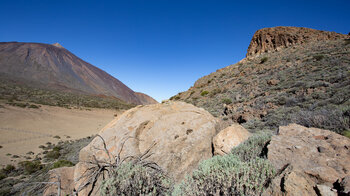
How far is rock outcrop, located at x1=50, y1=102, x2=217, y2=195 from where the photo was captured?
11.0 ft

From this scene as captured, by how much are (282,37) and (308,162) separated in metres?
35.5

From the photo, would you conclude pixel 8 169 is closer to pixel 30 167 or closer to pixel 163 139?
pixel 30 167

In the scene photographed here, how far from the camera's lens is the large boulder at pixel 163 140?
3.35 m

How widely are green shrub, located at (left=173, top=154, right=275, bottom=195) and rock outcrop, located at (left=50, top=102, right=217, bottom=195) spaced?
975mm

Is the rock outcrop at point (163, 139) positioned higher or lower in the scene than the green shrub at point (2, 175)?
higher

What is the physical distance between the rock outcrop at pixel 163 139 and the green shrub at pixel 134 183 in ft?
1.38

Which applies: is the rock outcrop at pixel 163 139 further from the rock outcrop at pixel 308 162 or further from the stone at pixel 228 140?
the rock outcrop at pixel 308 162

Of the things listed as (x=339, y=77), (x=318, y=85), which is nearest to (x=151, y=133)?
(x=318, y=85)

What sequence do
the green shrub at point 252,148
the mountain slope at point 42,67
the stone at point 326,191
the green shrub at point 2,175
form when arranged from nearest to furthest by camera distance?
1. the stone at point 326,191
2. the green shrub at point 252,148
3. the green shrub at point 2,175
4. the mountain slope at point 42,67

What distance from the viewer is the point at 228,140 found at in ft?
11.8

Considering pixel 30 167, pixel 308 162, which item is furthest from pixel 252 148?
pixel 30 167

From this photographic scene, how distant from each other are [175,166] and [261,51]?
116 feet

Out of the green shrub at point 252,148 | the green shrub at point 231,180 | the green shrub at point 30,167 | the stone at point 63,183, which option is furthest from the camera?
the green shrub at point 30,167

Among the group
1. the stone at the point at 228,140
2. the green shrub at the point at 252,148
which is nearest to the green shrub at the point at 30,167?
the stone at the point at 228,140
